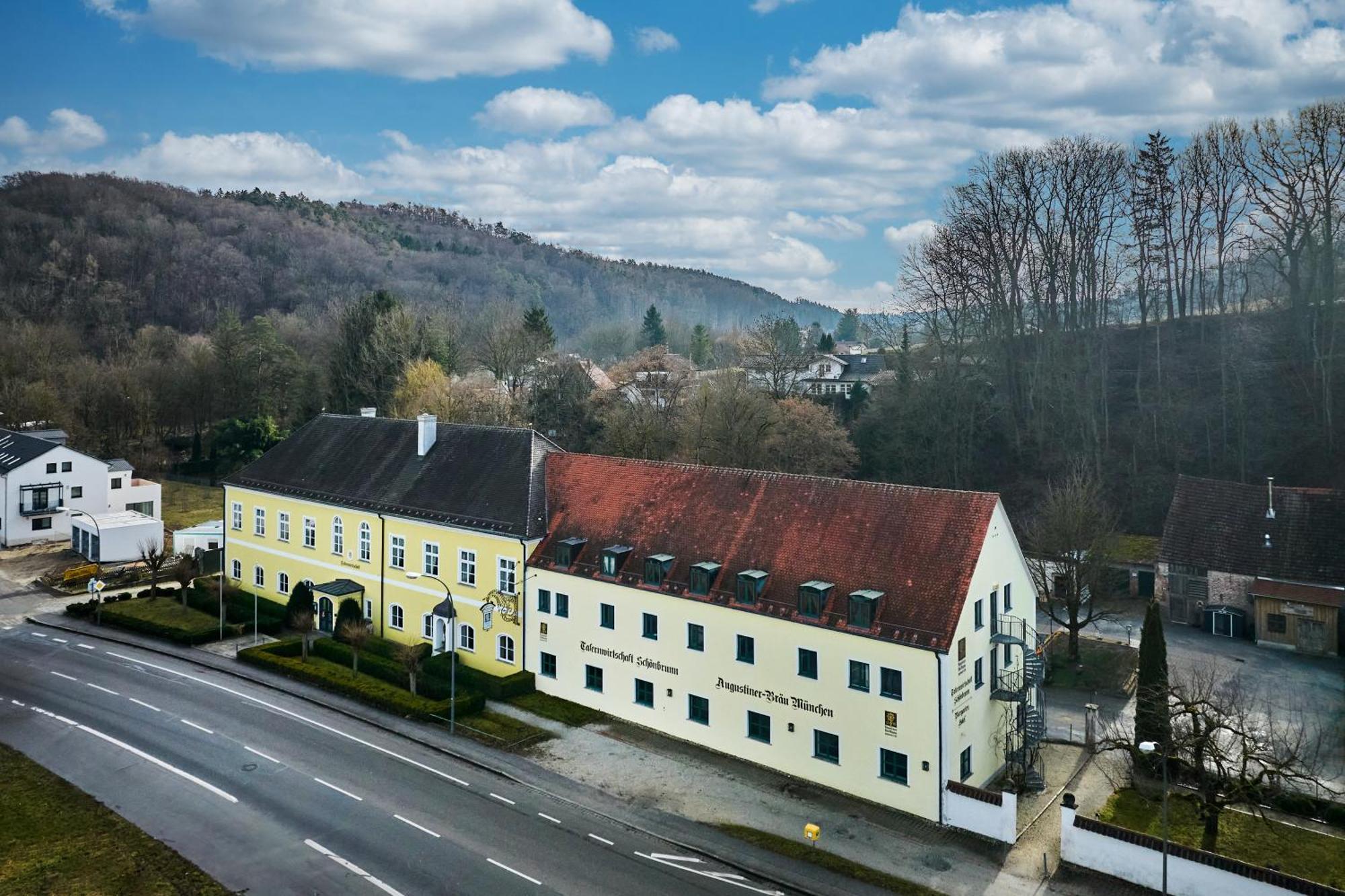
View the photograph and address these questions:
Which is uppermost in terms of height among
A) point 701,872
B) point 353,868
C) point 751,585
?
point 751,585

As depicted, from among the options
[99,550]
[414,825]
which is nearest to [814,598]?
[414,825]

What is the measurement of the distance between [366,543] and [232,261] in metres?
103

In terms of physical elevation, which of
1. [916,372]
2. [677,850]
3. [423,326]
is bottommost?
[677,850]

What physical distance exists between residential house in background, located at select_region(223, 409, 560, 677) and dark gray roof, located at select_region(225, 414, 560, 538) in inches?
2.5

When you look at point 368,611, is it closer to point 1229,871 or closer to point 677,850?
point 677,850

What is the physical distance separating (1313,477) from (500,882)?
172 feet

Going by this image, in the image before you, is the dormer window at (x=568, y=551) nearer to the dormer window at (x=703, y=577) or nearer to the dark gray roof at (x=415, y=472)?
the dark gray roof at (x=415, y=472)

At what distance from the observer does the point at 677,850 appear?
77.4ft

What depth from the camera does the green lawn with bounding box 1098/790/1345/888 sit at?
74.2 ft

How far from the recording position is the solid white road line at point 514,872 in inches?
859

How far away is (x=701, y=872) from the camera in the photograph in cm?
2255

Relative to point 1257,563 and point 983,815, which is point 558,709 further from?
point 1257,563

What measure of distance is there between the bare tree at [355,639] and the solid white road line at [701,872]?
56.3ft

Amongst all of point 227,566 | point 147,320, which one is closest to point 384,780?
point 227,566
